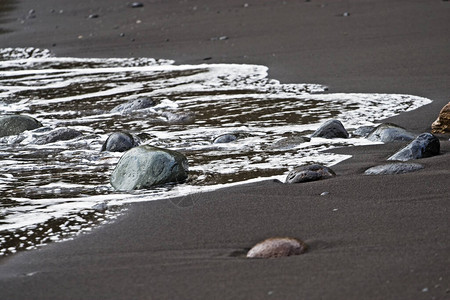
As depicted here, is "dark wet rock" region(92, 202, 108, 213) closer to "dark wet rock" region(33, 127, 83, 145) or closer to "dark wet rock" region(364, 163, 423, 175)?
"dark wet rock" region(364, 163, 423, 175)

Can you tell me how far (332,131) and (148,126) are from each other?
4.72 feet

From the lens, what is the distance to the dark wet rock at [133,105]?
6.09 m

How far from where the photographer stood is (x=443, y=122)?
4637mm

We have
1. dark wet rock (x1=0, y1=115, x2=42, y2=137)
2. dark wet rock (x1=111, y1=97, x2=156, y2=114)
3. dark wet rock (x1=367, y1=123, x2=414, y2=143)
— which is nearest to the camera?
dark wet rock (x1=367, y1=123, x2=414, y2=143)

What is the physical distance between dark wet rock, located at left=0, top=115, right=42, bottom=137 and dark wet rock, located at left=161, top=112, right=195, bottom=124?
921 mm

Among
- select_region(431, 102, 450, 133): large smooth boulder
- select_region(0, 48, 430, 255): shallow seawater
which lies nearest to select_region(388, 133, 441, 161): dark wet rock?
select_region(0, 48, 430, 255): shallow seawater

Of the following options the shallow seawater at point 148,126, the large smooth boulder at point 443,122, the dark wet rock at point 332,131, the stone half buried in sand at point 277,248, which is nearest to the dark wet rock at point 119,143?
the shallow seawater at point 148,126

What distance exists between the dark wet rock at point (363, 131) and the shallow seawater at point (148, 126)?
5.6 inches

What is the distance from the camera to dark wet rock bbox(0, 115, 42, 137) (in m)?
5.39

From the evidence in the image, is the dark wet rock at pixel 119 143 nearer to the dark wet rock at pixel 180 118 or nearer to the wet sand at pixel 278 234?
the dark wet rock at pixel 180 118

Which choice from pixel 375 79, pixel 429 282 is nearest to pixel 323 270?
pixel 429 282

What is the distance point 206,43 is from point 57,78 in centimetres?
199

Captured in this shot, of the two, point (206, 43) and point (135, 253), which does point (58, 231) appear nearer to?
point (135, 253)

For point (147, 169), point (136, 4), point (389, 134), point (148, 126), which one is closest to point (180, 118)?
point (148, 126)
